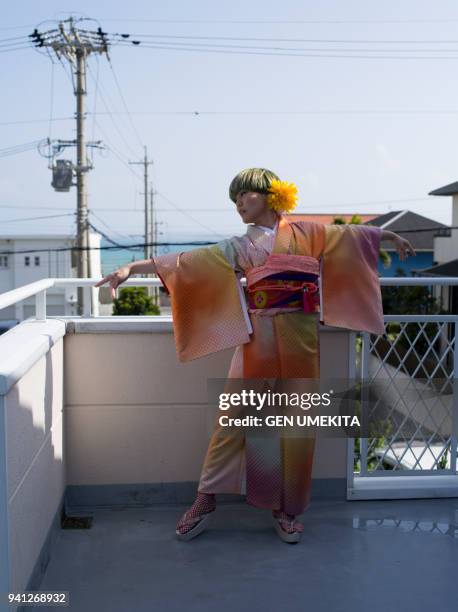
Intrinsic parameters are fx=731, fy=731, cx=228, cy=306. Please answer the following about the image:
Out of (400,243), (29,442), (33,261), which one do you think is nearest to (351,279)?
(400,243)

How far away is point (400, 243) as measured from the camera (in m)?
2.37

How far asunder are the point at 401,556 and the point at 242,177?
1.27 metres

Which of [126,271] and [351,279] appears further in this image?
[351,279]

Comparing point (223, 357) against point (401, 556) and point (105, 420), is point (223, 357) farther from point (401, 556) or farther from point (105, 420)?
point (401, 556)

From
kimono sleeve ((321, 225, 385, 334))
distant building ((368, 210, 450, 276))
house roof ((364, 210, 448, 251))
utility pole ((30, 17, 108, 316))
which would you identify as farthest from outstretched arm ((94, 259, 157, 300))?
house roof ((364, 210, 448, 251))

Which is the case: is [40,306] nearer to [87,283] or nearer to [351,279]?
[87,283]

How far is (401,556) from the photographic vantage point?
2219 mm

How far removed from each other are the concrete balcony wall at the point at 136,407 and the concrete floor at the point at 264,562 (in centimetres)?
14

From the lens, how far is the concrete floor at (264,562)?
1950mm

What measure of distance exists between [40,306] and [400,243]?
1185 mm

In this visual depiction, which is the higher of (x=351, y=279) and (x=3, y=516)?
(x=351, y=279)

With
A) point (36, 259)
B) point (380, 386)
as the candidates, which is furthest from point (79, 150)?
point (36, 259)

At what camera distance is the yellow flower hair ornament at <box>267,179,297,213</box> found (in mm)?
2287

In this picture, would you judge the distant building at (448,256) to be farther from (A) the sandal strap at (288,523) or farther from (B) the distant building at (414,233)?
(A) the sandal strap at (288,523)
